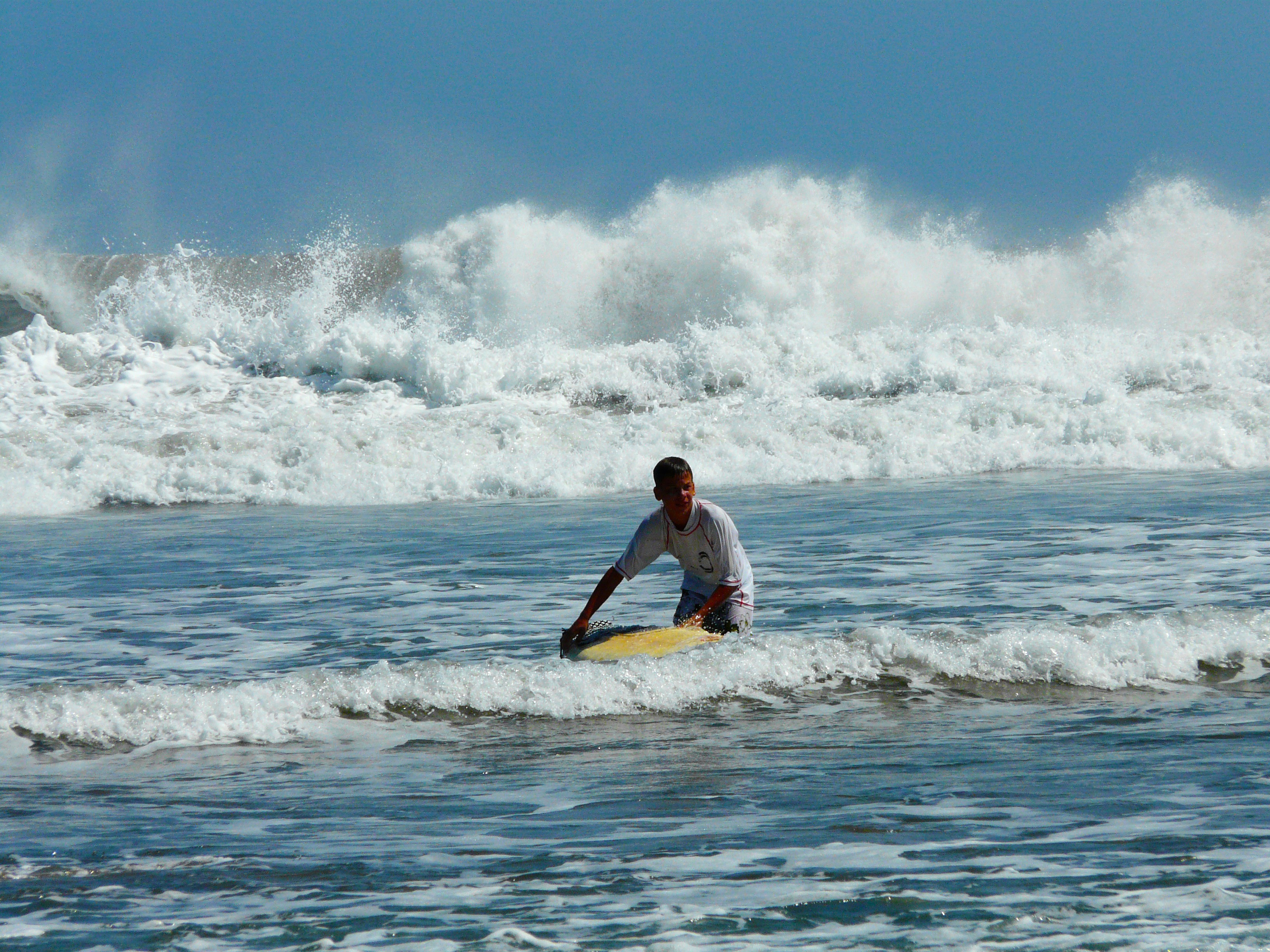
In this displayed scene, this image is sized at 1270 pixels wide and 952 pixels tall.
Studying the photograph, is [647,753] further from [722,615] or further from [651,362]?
[651,362]

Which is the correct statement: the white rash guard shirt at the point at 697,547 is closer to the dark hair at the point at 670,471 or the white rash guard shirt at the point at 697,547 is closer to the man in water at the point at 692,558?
the man in water at the point at 692,558

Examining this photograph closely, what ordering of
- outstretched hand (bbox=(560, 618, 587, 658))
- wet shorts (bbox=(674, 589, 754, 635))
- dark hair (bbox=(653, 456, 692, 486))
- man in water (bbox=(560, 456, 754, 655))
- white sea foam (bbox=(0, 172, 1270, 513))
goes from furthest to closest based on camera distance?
white sea foam (bbox=(0, 172, 1270, 513)), wet shorts (bbox=(674, 589, 754, 635)), outstretched hand (bbox=(560, 618, 587, 658)), man in water (bbox=(560, 456, 754, 655)), dark hair (bbox=(653, 456, 692, 486))

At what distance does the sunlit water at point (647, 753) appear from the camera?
135 inches

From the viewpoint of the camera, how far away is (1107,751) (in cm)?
495

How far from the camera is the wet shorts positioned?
21.9 feet

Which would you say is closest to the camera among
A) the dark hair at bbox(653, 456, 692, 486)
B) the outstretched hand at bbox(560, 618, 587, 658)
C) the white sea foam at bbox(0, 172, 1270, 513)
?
the dark hair at bbox(653, 456, 692, 486)

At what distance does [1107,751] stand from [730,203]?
22.5 m

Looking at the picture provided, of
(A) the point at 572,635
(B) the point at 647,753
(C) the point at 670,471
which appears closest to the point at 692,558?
(C) the point at 670,471

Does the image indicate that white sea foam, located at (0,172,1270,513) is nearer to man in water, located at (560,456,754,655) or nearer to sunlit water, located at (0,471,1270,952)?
sunlit water, located at (0,471,1270,952)

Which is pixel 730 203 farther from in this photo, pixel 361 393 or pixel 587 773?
pixel 587 773

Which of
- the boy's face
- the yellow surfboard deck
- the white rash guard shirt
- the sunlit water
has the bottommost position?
the sunlit water

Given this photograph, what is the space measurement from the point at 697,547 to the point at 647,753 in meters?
1.47

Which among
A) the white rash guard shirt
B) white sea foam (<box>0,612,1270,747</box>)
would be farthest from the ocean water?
the white rash guard shirt

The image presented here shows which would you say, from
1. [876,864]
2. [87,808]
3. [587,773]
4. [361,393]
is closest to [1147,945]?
[876,864]
